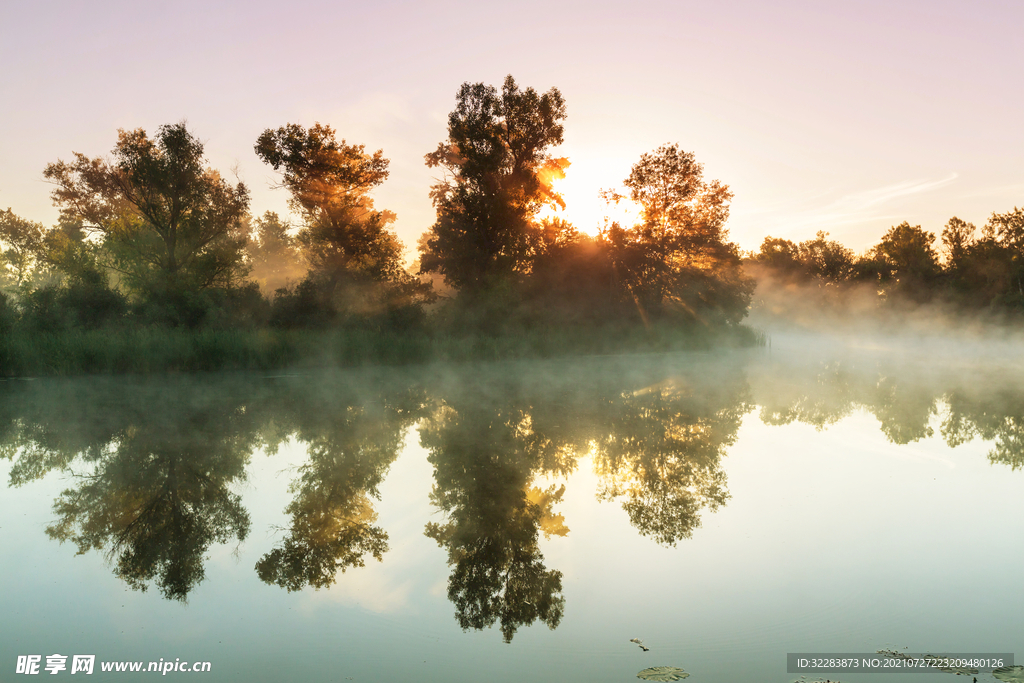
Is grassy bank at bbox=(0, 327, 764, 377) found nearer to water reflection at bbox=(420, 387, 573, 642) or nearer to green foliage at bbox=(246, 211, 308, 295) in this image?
water reflection at bbox=(420, 387, 573, 642)

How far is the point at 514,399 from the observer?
12.7 metres

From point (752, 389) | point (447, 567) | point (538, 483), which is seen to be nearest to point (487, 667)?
point (447, 567)

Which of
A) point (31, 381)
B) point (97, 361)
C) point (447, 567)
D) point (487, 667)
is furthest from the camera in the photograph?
point (97, 361)

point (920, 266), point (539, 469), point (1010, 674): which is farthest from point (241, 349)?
point (920, 266)

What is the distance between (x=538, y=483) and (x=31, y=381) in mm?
16635

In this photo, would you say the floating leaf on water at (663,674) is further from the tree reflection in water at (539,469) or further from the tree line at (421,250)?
the tree line at (421,250)

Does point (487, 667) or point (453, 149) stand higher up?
point (453, 149)

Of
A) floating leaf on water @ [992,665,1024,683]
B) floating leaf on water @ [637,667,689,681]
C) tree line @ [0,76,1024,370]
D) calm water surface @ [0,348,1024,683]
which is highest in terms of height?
tree line @ [0,76,1024,370]

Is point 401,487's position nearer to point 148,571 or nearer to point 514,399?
point 148,571

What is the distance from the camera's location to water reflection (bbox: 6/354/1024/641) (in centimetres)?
453

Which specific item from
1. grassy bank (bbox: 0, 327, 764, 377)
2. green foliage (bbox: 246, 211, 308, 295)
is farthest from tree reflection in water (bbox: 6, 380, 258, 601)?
green foliage (bbox: 246, 211, 308, 295)

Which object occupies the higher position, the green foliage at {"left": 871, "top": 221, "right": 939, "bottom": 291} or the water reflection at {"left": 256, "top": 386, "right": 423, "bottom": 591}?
the green foliage at {"left": 871, "top": 221, "right": 939, "bottom": 291}

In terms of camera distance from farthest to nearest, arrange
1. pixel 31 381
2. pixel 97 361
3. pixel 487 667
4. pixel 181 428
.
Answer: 1. pixel 97 361
2. pixel 31 381
3. pixel 181 428
4. pixel 487 667

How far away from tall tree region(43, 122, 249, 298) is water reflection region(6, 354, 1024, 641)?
1052 cm
